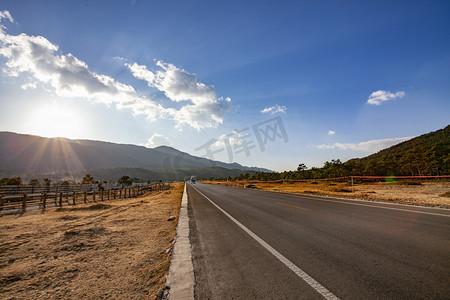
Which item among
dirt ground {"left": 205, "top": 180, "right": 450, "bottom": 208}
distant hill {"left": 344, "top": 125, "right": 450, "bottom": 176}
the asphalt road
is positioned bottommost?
dirt ground {"left": 205, "top": 180, "right": 450, "bottom": 208}

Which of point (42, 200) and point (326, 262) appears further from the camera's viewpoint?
point (42, 200)

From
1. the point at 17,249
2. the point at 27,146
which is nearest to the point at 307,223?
the point at 17,249

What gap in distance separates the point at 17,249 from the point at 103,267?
3227 millimetres

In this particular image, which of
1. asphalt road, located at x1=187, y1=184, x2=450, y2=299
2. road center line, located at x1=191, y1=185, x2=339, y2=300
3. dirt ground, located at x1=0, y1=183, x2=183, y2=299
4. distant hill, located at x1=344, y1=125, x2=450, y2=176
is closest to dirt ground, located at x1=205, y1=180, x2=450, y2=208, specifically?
asphalt road, located at x1=187, y1=184, x2=450, y2=299

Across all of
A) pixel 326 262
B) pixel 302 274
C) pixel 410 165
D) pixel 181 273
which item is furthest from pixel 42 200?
pixel 410 165

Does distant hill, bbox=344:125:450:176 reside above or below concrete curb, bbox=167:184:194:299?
above

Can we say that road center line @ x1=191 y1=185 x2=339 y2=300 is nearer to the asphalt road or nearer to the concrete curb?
the asphalt road

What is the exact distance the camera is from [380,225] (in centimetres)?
618

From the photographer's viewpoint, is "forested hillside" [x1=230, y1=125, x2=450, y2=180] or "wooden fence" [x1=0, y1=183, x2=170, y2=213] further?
"forested hillside" [x1=230, y1=125, x2=450, y2=180]

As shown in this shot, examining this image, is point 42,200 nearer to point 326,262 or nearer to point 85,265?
point 85,265

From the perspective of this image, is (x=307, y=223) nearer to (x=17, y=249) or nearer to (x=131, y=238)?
(x=131, y=238)

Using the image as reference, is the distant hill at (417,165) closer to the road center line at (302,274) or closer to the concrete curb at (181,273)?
the road center line at (302,274)

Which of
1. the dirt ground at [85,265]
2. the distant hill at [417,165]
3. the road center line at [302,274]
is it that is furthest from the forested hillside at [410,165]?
the dirt ground at [85,265]

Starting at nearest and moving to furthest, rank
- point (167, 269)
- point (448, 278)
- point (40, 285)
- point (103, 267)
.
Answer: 1. point (448, 278)
2. point (40, 285)
3. point (167, 269)
4. point (103, 267)
